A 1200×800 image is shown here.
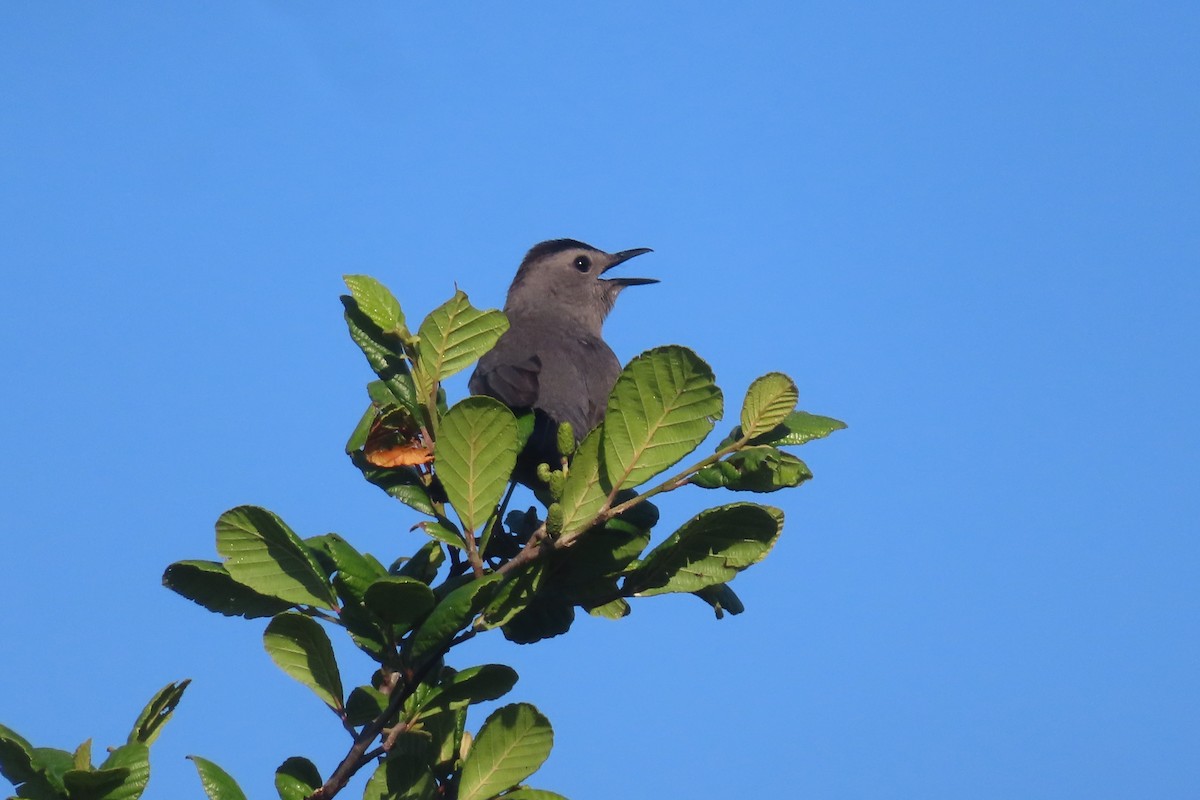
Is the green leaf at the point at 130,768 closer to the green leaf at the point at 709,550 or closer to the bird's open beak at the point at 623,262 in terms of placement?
the green leaf at the point at 709,550

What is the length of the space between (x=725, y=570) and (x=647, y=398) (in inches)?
21.5

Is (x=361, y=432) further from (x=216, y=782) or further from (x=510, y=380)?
(x=510, y=380)

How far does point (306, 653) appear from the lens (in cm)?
282

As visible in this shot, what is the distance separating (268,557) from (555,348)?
3682 mm

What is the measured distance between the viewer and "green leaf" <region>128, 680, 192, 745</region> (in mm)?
2703

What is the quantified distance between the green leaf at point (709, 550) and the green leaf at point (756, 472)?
0.25 ft

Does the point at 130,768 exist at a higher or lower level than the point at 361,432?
lower

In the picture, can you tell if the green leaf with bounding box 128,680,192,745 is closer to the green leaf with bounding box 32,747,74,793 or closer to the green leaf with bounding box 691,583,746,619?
the green leaf with bounding box 32,747,74,793

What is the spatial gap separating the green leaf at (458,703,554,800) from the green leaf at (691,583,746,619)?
2.16 feet

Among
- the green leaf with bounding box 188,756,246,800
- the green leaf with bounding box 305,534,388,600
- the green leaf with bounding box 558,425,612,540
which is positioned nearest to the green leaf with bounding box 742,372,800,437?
the green leaf with bounding box 558,425,612,540

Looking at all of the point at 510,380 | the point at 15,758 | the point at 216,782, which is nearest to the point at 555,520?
the point at 216,782

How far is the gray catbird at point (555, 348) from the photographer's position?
17.6ft

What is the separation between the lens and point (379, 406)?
3.33m

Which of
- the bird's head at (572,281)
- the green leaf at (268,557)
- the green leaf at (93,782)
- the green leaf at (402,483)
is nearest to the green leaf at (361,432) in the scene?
the green leaf at (402,483)
